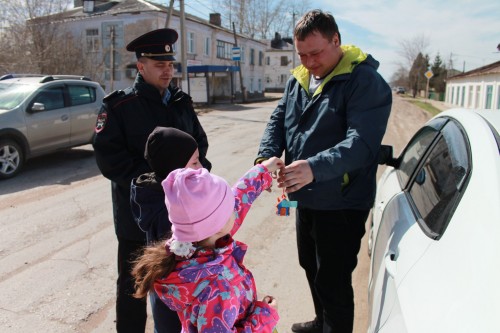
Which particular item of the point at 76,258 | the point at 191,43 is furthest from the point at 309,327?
the point at 191,43

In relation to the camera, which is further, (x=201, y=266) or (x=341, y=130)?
(x=341, y=130)

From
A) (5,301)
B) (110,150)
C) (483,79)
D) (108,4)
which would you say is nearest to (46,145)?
(5,301)

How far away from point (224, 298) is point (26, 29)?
27.4 m

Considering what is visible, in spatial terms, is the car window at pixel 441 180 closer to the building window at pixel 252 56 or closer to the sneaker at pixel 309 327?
the sneaker at pixel 309 327

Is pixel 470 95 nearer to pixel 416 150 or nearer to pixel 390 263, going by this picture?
pixel 416 150

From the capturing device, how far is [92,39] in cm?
3098

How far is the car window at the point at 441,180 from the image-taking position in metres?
1.80

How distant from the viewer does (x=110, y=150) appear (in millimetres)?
2398

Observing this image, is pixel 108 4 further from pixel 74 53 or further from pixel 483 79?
pixel 483 79

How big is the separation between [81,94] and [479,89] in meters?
33.0

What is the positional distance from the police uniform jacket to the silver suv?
20.0ft

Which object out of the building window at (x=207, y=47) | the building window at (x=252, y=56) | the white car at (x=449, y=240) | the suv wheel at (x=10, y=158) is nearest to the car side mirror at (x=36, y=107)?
the suv wheel at (x=10, y=158)

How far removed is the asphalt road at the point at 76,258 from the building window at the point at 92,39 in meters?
25.6

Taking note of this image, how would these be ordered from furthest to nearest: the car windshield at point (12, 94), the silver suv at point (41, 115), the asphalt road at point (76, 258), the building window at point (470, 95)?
the building window at point (470, 95)
the car windshield at point (12, 94)
the silver suv at point (41, 115)
the asphalt road at point (76, 258)
